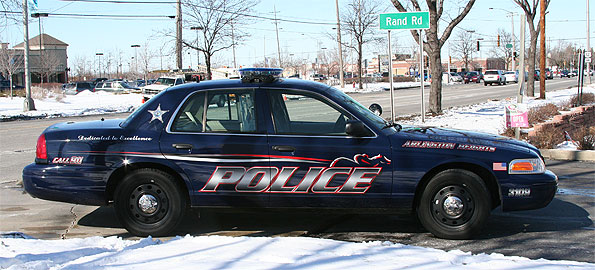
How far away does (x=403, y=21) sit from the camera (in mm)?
12992

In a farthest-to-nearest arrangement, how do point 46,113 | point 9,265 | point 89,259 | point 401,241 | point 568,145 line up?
point 46,113 → point 568,145 → point 401,241 → point 89,259 → point 9,265

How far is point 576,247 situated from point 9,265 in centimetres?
464

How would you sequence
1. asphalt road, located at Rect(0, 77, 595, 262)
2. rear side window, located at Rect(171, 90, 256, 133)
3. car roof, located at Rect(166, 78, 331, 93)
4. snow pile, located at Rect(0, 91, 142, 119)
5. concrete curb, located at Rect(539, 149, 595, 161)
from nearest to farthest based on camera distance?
asphalt road, located at Rect(0, 77, 595, 262) → rear side window, located at Rect(171, 90, 256, 133) → car roof, located at Rect(166, 78, 331, 93) → concrete curb, located at Rect(539, 149, 595, 161) → snow pile, located at Rect(0, 91, 142, 119)

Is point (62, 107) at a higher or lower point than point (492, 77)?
lower

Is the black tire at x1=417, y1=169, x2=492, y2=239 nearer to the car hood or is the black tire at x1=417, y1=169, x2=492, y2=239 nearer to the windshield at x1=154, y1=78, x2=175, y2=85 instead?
the car hood

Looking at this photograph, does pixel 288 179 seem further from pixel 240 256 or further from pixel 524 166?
pixel 524 166

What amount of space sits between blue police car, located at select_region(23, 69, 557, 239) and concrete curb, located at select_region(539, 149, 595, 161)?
18.6 ft

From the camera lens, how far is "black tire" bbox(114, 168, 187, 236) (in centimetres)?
548

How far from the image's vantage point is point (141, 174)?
215 inches

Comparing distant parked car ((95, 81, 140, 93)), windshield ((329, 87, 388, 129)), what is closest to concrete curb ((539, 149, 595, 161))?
windshield ((329, 87, 388, 129))

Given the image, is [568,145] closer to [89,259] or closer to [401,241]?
[401,241]

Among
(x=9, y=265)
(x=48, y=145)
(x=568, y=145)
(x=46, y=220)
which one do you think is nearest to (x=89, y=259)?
(x=9, y=265)

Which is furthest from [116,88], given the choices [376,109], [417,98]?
[376,109]

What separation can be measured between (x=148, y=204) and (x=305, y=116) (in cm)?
176
